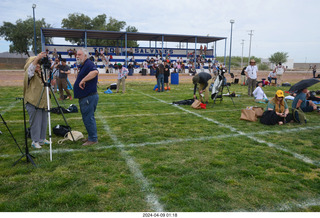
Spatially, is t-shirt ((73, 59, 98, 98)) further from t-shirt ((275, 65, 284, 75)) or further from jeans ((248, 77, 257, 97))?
t-shirt ((275, 65, 284, 75))

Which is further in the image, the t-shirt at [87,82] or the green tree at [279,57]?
the green tree at [279,57]

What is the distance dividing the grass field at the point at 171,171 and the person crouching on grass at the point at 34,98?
18.5 inches

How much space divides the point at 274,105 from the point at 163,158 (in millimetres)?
4358

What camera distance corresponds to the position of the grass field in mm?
2932

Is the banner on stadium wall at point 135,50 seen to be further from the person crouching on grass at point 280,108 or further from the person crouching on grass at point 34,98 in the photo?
the person crouching on grass at point 34,98

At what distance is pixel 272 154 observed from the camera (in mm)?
4574

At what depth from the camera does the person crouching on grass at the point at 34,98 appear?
4377mm

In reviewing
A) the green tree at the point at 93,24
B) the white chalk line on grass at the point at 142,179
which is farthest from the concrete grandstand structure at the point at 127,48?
the white chalk line on grass at the point at 142,179

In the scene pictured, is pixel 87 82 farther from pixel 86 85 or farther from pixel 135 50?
pixel 135 50

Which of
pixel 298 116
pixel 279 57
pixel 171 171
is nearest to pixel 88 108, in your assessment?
pixel 171 171

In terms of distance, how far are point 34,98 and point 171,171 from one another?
3023 millimetres

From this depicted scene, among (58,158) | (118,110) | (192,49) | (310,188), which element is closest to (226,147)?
(310,188)

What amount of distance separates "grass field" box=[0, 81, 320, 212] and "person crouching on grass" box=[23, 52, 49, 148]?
1.54ft
